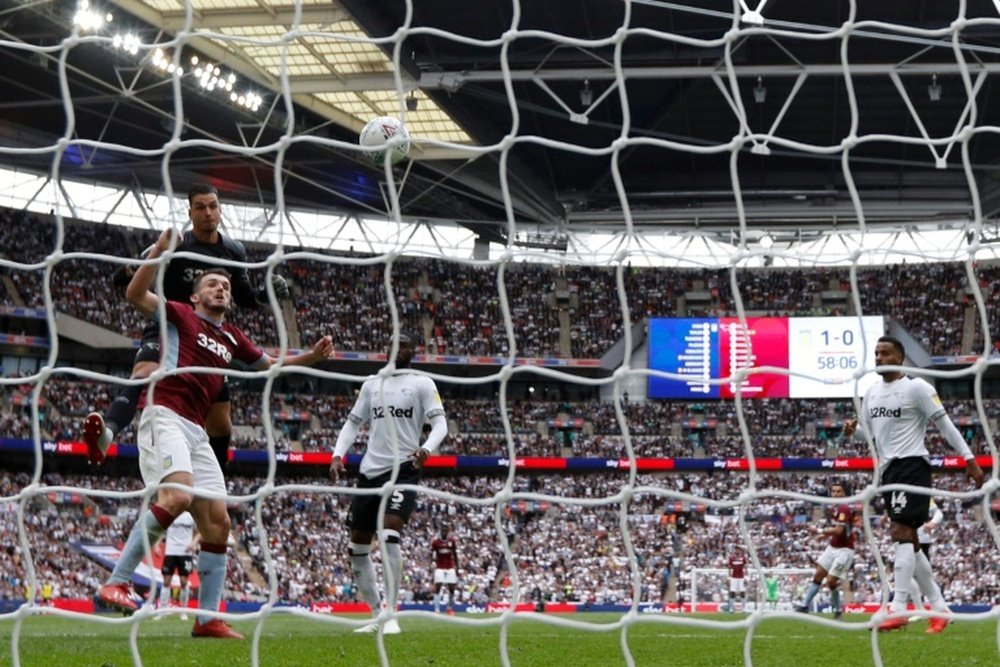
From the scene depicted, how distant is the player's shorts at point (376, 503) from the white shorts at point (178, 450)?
5.89 feet

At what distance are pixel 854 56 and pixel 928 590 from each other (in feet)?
80.2

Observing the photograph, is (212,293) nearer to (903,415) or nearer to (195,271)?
(195,271)

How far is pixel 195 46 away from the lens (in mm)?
27328

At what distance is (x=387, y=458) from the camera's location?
27.1 feet

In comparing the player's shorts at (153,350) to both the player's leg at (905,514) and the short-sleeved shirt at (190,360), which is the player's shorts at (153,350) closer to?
the short-sleeved shirt at (190,360)

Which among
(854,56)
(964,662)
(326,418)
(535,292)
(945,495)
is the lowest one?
(964,662)

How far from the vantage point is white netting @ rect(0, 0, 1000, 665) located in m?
4.47

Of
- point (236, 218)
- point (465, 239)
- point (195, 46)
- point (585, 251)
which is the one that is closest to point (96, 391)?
point (236, 218)

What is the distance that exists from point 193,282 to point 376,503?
7.50 feet

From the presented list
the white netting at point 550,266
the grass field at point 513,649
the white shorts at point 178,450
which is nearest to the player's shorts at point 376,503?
the white netting at point 550,266

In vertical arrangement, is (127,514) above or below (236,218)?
below

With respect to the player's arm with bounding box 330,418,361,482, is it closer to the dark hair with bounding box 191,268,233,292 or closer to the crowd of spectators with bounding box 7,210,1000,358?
the dark hair with bounding box 191,268,233,292

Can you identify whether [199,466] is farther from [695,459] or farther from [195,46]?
[695,459]

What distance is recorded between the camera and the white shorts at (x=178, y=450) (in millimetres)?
5898
